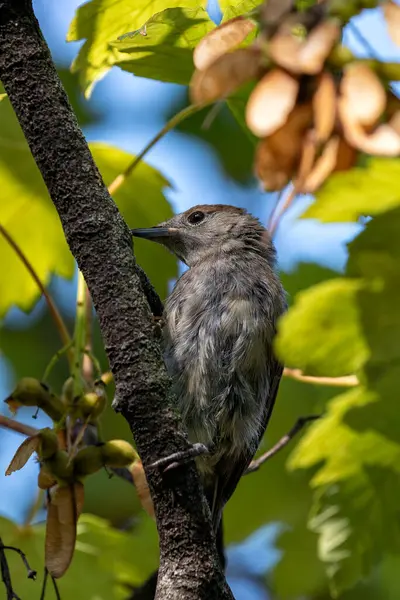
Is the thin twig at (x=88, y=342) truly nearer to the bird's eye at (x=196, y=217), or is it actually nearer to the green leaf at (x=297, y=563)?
the green leaf at (x=297, y=563)

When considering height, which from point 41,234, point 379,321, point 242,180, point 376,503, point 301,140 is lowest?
point 376,503

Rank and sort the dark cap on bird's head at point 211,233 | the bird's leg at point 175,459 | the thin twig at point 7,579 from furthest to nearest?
the dark cap on bird's head at point 211,233 < the thin twig at point 7,579 < the bird's leg at point 175,459

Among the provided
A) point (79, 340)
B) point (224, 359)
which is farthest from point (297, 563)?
point (79, 340)

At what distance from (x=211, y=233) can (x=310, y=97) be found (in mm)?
4154

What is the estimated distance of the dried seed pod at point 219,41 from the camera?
1.68 meters

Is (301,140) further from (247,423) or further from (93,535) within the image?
(247,423)

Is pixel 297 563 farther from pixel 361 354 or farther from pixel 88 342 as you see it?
pixel 361 354

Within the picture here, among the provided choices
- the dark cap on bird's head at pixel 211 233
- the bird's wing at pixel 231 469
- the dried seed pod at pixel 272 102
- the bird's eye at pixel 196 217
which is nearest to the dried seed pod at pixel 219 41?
the dried seed pod at pixel 272 102

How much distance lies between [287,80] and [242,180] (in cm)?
677

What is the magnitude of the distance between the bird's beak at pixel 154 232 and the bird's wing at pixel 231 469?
96 centimetres

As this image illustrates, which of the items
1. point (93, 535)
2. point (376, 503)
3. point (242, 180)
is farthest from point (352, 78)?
point (242, 180)

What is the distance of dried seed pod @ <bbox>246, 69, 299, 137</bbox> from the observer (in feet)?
4.83

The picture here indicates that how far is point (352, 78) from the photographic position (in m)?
1.45

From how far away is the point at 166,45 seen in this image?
9.81ft
